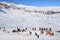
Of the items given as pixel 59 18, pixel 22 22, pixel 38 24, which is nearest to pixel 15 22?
Answer: pixel 22 22

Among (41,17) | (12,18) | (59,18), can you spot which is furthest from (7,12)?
(59,18)

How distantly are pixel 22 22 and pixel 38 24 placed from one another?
344 cm

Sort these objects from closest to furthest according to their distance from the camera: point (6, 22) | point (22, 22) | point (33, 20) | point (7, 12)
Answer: point (6, 22)
point (22, 22)
point (33, 20)
point (7, 12)

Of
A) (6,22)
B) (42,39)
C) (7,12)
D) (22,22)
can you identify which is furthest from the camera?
(7,12)

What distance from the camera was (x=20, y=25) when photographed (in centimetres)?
3966

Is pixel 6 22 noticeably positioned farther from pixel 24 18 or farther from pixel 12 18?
pixel 24 18

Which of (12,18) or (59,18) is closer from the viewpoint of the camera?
(12,18)

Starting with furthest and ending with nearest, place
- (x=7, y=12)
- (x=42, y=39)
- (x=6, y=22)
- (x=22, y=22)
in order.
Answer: (x=7, y=12)
(x=22, y=22)
(x=6, y=22)
(x=42, y=39)

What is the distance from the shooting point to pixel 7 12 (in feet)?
158

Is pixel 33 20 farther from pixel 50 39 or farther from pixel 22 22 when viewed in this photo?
pixel 50 39

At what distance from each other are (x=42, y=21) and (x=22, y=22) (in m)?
4.84

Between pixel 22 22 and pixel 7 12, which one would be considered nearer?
pixel 22 22

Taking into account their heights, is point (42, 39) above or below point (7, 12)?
below

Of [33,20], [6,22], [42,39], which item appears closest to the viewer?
[42,39]
